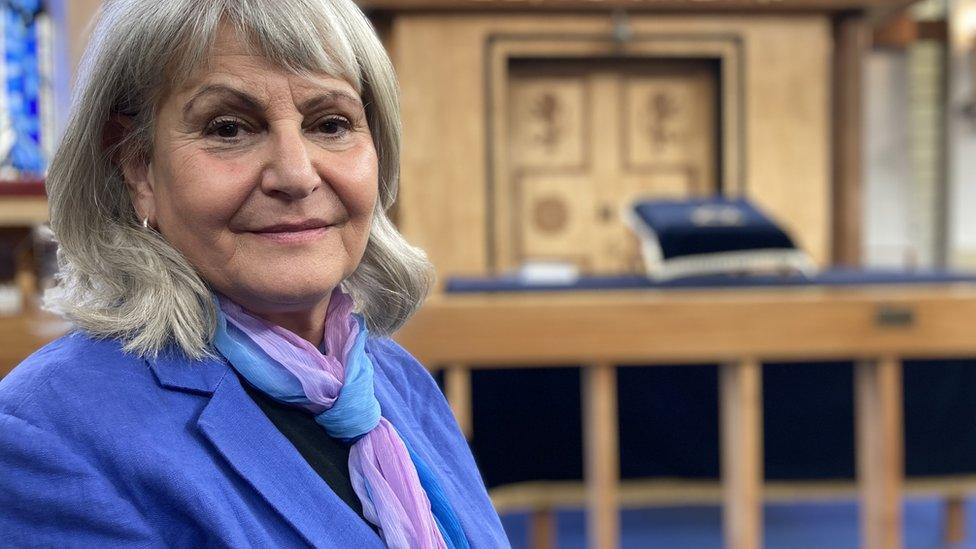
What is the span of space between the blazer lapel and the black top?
27mm

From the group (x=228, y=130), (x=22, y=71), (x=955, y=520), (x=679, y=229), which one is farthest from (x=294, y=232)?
(x=22, y=71)

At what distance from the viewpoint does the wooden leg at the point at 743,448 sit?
1.94 metres

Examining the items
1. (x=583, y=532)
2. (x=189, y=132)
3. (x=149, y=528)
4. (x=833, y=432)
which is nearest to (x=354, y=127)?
(x=189, y=132)

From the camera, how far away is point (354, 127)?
36.6 inches

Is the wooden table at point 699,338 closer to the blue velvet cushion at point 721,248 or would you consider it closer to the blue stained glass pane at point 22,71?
the blue velvet cushion at point 721,248

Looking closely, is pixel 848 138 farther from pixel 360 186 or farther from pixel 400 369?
pixel 360 186

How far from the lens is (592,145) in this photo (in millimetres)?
6984

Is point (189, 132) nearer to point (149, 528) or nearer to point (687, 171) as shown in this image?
point (149, 528)

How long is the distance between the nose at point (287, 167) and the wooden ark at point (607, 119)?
5565mm

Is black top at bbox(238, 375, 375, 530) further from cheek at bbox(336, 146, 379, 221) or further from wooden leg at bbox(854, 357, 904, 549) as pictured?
wooden leg at bbox(854, 357, 904, 549)

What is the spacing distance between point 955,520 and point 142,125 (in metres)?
3.06

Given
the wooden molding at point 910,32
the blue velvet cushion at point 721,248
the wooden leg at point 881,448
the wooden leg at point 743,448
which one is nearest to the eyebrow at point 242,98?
the wooden leg at point 743,448

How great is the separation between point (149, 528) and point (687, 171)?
6.65 metres

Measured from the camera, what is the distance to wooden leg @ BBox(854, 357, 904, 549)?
1963 millimetres
